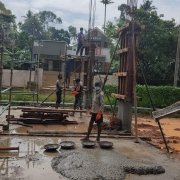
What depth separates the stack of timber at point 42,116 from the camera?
9570 mm

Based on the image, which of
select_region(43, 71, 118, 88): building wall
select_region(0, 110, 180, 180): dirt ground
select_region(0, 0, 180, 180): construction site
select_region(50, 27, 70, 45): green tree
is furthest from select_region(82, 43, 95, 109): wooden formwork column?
select_region(50, 27, 70, 45): green tree

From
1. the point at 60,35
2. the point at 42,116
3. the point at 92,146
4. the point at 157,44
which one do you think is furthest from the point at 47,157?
the point at 60,35

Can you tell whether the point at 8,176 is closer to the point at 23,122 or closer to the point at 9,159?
the point at 9,159

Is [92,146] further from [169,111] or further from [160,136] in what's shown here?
[160,136]

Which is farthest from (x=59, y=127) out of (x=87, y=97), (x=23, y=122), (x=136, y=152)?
(x=87, y=97)

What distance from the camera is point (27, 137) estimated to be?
7.56 meters

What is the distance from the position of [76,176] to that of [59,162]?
2.62 feet

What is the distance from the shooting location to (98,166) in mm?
5246

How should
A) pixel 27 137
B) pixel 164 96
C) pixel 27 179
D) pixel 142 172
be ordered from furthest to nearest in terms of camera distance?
pixel 164 96
pixel 27 137
pixel 142 172
pixel 27 179

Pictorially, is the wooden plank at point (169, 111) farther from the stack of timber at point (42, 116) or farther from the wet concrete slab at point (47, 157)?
the stack of timber at point (42, 116)

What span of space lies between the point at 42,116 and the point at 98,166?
4946 mm

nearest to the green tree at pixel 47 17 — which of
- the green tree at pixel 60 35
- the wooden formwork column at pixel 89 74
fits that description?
the green tree at pixel 60 35

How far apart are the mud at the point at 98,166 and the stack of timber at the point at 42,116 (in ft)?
12.7

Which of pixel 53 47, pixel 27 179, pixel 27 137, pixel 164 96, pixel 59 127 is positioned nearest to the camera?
pixel 27 179
